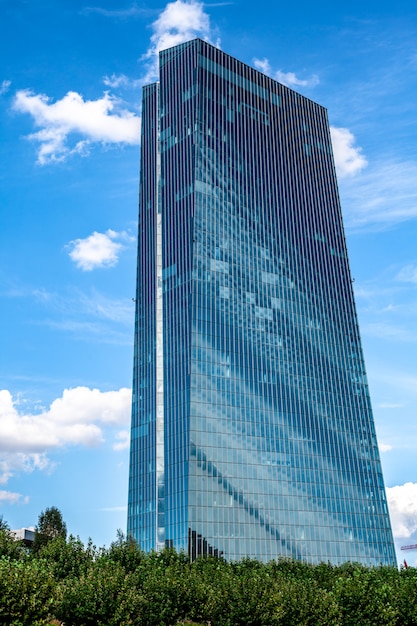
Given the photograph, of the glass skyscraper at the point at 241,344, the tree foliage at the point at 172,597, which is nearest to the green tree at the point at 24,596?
the tree foliage at the point at 172,597

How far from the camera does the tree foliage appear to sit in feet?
181

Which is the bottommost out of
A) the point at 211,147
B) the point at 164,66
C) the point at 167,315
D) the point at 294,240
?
the point at 167,315

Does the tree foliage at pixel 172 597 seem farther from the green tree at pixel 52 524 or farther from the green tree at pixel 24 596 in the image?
the green tree at pixel 52 524

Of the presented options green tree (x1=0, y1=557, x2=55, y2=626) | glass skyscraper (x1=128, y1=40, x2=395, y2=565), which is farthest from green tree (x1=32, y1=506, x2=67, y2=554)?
green tree (x1=0, y1=557, x2=55, y2=626)

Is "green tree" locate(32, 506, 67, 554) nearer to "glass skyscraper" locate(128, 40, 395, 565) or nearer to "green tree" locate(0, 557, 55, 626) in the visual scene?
"glass skyscraper" locate(128, 40, 395, 565)

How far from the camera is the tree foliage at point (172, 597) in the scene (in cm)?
5512

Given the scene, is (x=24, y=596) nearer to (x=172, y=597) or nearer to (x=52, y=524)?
(x=172, y=597)

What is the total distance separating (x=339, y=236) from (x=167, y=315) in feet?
207

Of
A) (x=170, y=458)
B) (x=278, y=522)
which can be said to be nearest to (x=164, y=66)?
A: (x=170, y=458)

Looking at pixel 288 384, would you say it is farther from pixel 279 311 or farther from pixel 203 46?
pixel 203 46

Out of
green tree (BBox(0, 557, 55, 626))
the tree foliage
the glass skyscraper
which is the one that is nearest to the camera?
green tree (BBox(0, 557, 55, 626))

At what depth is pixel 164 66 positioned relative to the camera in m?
165

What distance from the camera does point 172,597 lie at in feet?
234

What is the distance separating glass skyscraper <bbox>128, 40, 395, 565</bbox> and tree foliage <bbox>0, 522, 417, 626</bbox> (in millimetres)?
46578
